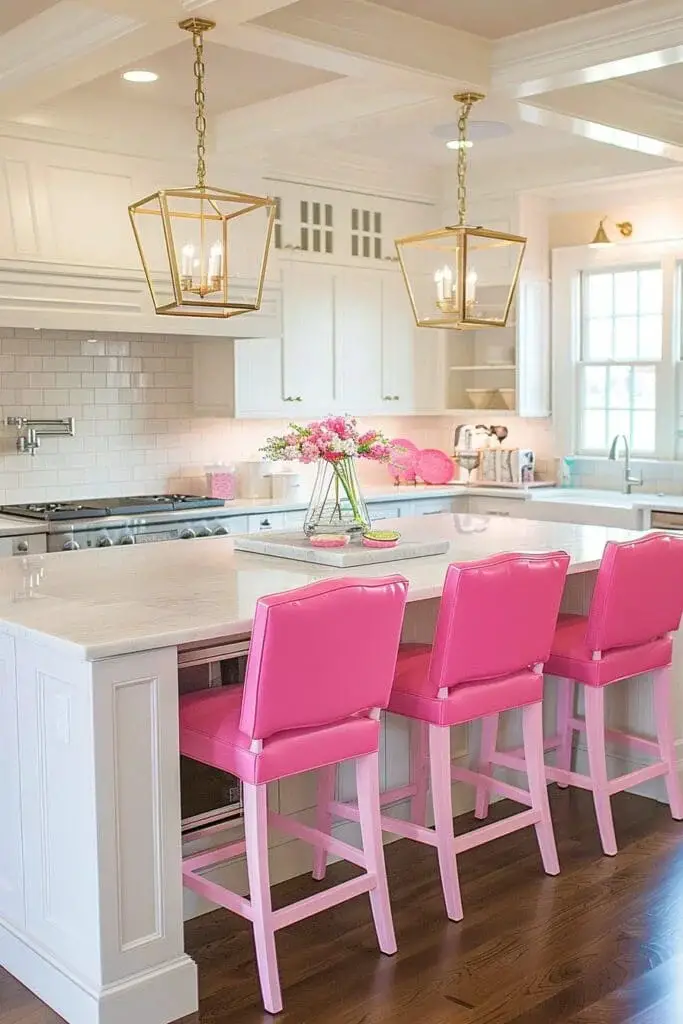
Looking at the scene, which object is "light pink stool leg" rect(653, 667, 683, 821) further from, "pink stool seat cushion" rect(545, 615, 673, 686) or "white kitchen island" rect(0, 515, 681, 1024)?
"white kitchen island" rect(0, 515, 681, 1024)

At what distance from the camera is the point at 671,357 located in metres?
6.73

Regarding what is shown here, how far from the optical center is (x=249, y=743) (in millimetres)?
2834

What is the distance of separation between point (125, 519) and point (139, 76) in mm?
1940

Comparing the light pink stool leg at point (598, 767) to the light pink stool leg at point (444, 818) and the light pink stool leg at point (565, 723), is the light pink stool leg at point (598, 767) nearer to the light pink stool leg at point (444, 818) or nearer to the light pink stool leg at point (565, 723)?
the light pink stool leg at point (565, 723)

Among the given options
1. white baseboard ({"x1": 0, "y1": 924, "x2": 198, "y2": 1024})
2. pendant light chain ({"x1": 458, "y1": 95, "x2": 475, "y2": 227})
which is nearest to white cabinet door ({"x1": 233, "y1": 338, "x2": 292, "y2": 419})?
pendant light chain ({"x1": 458, "y1": 95, "x2": 475, "y2": 227})

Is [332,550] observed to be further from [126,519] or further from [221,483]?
[221,483]

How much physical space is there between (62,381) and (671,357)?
3411 mm

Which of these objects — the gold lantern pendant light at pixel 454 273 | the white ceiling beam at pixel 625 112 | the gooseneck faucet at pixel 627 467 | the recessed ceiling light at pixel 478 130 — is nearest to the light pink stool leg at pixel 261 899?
the gold lantern pendant light at pixel 454 273

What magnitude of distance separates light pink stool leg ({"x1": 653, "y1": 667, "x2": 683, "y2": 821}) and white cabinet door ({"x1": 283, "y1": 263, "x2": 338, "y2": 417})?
3.02 m

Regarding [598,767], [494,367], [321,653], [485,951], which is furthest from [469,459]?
[321,653]

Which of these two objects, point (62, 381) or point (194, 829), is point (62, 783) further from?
point (62, 381)

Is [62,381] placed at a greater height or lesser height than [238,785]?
greater

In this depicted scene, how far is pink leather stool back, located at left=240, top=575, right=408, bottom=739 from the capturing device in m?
2.75

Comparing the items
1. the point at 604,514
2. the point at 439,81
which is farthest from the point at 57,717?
the point at 604,514
